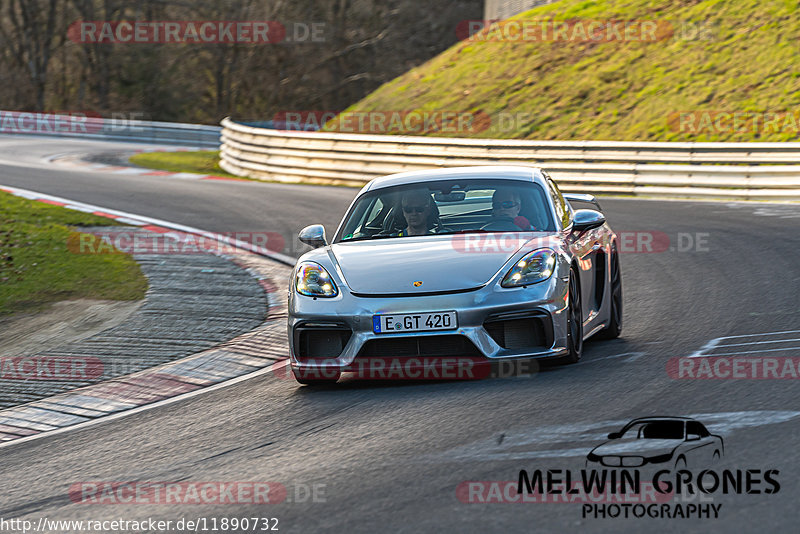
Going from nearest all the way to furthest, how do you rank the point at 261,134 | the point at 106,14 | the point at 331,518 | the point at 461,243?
the point at 331,518 → the point at 461,243 → the point at 261,134 → the point at 106,14

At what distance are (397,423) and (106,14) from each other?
142 ft

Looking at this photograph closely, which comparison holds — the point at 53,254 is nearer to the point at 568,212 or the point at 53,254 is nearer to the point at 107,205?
the point at 107,205

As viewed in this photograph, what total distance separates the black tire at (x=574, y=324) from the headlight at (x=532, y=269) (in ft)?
0.75

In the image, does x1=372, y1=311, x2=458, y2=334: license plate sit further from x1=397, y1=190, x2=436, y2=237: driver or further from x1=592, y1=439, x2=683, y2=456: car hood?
x1=592, y1=439, x2=683, y2=456: car hood

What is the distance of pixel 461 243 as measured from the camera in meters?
7.04

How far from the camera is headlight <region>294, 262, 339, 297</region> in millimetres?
6754

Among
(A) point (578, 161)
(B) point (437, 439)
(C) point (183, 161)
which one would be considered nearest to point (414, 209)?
(B) point (437, 439)

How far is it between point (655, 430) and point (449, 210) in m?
2.98

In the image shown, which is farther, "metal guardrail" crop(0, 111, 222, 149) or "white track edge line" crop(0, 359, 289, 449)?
"metal guardrail" crop(0, 111, 222, 149)

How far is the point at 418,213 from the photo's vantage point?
761 centimetres

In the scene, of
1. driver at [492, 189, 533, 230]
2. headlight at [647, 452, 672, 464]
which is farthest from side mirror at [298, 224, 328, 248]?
headlight at [647, 452, 672, 464]

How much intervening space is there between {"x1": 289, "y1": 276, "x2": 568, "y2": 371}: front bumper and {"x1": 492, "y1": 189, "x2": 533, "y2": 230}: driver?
34.2 inches

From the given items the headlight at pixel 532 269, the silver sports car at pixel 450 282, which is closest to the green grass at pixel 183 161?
the silver sports car at pixel 450 282

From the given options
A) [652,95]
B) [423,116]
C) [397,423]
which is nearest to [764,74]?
[652,95]
